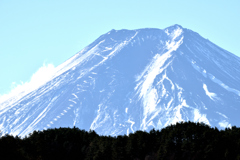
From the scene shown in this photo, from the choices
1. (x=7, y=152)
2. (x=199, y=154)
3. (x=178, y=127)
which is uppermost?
(x=178, y=127)

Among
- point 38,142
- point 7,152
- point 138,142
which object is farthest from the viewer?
point 38,142

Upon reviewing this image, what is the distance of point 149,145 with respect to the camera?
376 feet

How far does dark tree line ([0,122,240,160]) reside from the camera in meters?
107

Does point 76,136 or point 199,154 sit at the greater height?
point 76,136

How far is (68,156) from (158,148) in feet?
61.7

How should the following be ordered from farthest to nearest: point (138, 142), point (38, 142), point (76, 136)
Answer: point (76, 136), point (38, 142), point (138, 142)

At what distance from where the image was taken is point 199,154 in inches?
4193

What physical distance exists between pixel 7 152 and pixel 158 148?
1372 inches

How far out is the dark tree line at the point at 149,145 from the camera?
10669 centimetres

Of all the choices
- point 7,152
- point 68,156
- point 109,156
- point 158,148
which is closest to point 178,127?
point 158,148

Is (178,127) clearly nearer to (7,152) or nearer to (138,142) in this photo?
(138,142)

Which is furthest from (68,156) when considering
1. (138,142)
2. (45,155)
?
(138,142)

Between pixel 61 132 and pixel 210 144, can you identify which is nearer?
pixel 210 144

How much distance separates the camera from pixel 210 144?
106 meters
